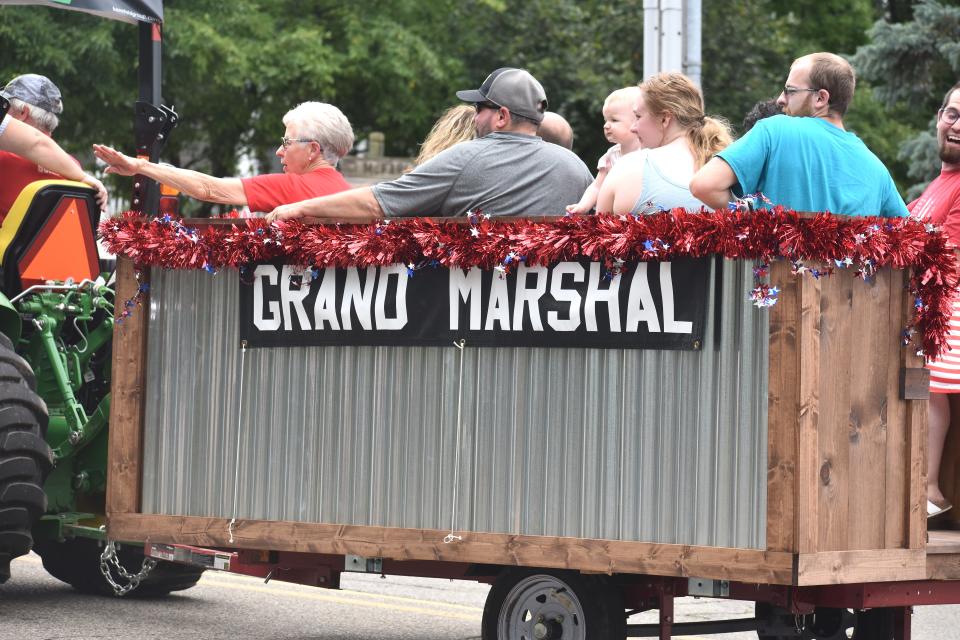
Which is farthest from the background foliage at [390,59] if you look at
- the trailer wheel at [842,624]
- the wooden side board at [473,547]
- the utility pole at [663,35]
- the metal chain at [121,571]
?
the wooden side board at [473,547]

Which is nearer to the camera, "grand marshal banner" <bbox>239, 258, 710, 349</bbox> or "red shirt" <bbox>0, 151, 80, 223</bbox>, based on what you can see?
"grand marshal banner" <bbox>239, 258, 710, 349</bbox>

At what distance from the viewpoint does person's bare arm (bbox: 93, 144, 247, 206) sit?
250 inches

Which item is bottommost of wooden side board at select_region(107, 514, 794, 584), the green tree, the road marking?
the road marking

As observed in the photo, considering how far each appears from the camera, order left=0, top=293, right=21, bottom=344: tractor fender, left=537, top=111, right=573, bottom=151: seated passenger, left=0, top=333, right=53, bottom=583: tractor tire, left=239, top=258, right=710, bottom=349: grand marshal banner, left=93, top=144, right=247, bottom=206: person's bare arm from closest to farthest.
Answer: left=239, top=258, right=710, bottom=349: grand marshal banner → left=93, top=144, right=247, bottom=206: person's bare arm → left=0, top=333, right=53, bottom=583: tractor tire → left=0, top=293, right=21, bottom=344: tractor fender → left=537, top=111, right=573, bottom=151: seated passenger

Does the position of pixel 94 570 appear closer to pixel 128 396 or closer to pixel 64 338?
pixel 64 338

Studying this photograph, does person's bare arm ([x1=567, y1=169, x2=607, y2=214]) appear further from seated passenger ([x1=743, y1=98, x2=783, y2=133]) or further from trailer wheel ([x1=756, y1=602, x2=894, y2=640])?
seated passenger ([x1=743, y1=98, x2=783, y2=133])

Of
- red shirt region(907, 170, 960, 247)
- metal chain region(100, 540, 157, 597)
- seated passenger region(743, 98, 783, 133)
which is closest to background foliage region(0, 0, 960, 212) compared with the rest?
seated passenger region(743, 98, 783, 133)

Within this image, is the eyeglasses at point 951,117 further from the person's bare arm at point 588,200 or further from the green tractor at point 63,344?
the green tractor at point 63,344

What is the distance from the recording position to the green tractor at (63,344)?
714cm

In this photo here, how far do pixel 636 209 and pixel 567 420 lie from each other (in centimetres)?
77

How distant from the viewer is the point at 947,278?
18.4 feet

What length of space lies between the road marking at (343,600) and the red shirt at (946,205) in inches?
121

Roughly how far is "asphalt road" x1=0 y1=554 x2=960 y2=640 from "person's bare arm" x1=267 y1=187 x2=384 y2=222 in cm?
237

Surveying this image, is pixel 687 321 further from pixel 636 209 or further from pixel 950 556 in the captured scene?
pixel 950 556
